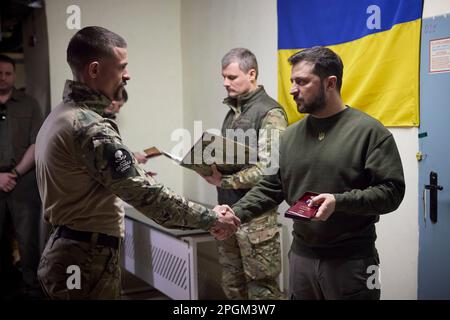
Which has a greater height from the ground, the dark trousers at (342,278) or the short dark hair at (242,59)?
the short dark hair at (242,59)

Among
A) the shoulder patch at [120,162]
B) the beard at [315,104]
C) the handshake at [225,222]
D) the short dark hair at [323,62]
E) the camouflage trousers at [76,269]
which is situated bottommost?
the camouflage trousers at [76,269]

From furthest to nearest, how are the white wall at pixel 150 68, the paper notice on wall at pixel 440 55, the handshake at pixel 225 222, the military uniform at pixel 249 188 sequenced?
the white wall at pixel 150 68, the military uniform at pixel 249 188, the paper notice on wall at pixel 440 55, the handshake at pixel 225 222

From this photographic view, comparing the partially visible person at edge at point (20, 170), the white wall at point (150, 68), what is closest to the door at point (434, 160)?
the white wall at point (150, 68)

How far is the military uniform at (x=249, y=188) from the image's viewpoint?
2312mm

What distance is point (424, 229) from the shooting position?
223 cm

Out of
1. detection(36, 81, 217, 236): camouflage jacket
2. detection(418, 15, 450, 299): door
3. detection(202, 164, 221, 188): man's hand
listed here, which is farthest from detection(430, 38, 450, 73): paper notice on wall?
detection(36, 81, 217, 236): camouflage jacket

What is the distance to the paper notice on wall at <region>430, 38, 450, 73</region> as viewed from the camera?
2.06 m

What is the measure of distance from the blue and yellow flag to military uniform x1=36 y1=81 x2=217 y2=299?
1.23 metres

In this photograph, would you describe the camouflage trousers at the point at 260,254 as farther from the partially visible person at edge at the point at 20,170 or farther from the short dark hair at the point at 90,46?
the partially visible person at edge at the point at 20,170

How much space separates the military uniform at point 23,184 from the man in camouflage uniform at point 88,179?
190 cm

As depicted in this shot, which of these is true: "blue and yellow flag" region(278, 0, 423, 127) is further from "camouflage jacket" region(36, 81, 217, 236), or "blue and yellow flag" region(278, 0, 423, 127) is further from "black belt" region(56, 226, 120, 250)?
"black belt" region(56, 226, 120, 250)

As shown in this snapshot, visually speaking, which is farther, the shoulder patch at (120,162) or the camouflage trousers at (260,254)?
the camouflage trousers at (260,254)

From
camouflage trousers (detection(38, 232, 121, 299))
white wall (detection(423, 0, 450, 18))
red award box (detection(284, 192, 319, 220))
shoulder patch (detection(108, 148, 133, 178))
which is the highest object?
white wall (detection(423, 0, 450, 18))
